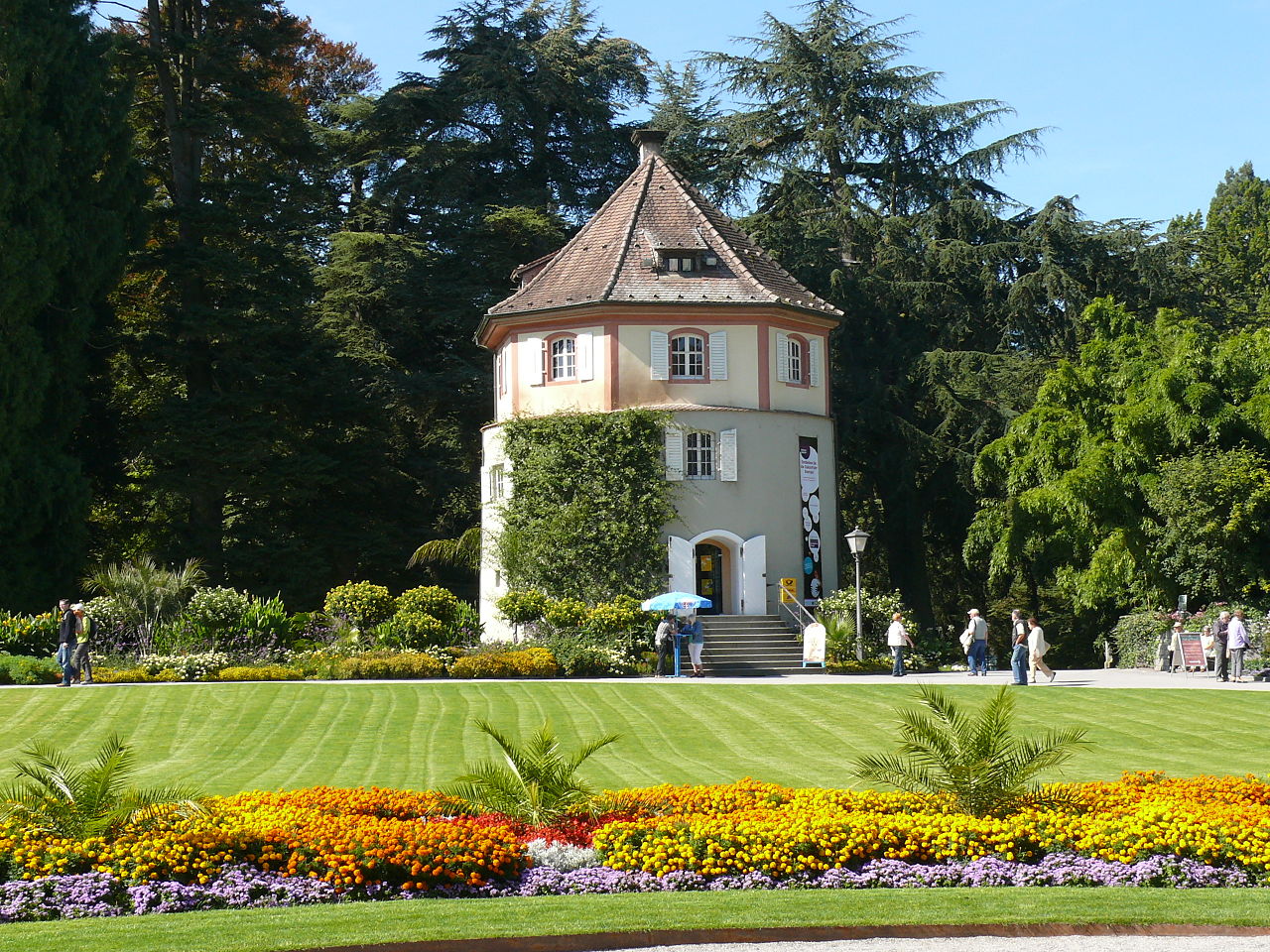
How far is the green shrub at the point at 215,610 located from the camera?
3206cm

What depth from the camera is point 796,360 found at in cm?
3991

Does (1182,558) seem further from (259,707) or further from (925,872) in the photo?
(925,872)

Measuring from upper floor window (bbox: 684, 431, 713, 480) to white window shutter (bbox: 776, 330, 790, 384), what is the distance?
2632mm

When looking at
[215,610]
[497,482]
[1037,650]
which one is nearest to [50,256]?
[215,610]

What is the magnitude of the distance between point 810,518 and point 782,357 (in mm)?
4185

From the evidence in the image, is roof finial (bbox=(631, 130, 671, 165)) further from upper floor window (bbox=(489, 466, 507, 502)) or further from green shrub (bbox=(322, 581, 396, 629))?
green shrub (bbox=(322, 581, 396, 629))

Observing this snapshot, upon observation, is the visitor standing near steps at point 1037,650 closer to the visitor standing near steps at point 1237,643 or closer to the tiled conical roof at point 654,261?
the visitor standing near steps at point 1237,643

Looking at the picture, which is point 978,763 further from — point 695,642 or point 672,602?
point 672,602

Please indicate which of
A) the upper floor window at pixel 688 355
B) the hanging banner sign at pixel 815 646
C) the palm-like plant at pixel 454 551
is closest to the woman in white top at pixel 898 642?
the hanging banner sign at pixel 815 646

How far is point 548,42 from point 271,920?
147 ft

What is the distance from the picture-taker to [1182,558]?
119 feet

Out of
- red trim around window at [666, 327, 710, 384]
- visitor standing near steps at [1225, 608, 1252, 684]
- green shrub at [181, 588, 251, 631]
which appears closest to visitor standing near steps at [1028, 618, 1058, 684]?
visitor standing near steps at [1225, 608, 1252, 684]

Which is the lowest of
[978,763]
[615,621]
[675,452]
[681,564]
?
[978,763]

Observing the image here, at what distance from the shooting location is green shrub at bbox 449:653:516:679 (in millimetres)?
31016
